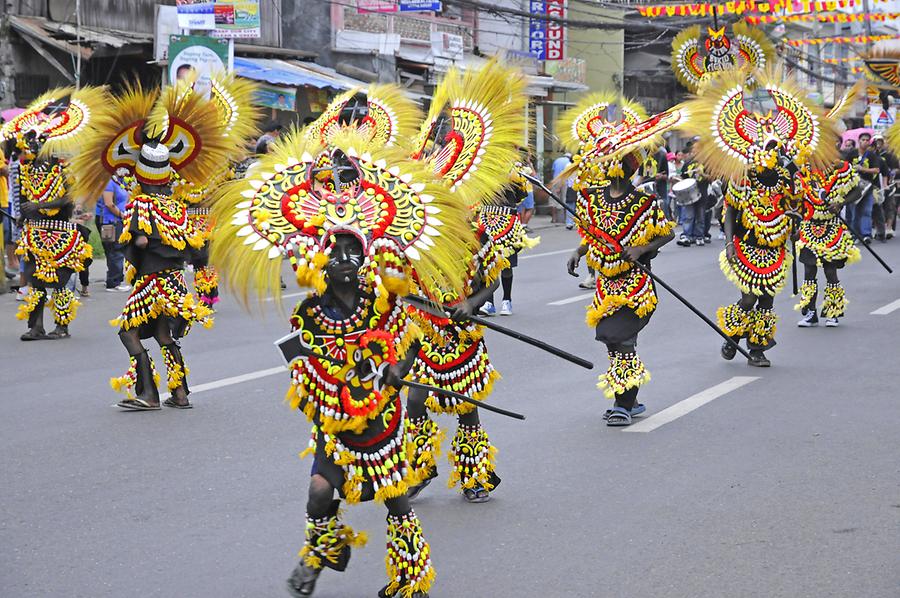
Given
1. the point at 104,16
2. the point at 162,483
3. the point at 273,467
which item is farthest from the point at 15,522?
the point at 104,16

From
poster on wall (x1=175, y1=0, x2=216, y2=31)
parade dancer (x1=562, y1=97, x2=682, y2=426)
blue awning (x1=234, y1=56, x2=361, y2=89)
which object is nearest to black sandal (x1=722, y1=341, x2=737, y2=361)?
parade dancer (x1=562, y1=97, x2=682, y2=426)

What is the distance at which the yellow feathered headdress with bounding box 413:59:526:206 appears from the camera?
5.59 m

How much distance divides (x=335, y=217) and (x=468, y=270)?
1.45 meters

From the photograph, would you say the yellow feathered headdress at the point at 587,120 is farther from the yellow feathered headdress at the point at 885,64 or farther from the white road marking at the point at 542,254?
the white road marking at the point at 542,254

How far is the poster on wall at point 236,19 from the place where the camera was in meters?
→ 20.4

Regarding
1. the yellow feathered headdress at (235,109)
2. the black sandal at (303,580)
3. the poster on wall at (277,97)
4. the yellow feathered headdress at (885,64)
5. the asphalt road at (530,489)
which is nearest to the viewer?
the black sandal at (303,580)

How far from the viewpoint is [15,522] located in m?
5.96

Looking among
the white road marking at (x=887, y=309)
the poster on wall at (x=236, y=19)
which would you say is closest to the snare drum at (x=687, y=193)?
the poster on wall at (x=236, y=19)

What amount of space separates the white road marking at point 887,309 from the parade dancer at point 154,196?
747cm

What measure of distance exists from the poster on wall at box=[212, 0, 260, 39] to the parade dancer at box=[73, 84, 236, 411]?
12206mm

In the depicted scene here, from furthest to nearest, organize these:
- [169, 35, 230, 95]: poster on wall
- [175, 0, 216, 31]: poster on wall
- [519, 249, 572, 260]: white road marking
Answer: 1. [519, 249, 572, 260]: white road marking
2. [175, 0, 216, 31]: poster on wall
3. [169, 35, 230, 95]: poster on wall

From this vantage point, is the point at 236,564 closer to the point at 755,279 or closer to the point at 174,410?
the point at 174,410

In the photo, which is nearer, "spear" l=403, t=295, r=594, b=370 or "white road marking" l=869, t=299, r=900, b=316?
"spear" l=403, t=295, r=594, b=370

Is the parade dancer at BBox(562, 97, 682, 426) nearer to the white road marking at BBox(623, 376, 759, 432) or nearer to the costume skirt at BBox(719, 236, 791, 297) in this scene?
the white road marking at BBox(623, 376, 759, 432)
